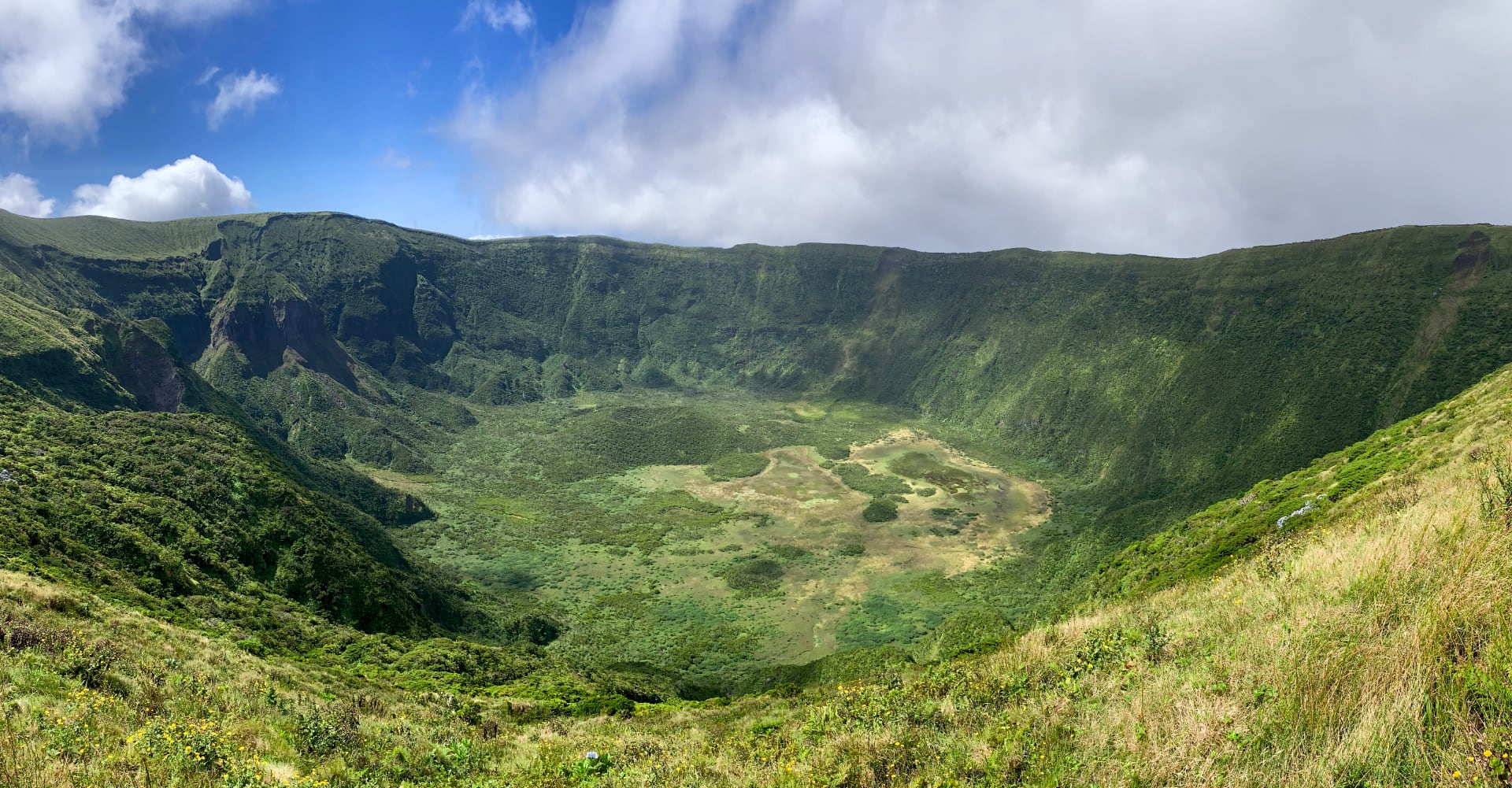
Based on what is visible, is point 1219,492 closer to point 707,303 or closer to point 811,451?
point 811,451

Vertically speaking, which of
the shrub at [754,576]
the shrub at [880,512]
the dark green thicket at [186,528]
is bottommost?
the shrub at [754,576]

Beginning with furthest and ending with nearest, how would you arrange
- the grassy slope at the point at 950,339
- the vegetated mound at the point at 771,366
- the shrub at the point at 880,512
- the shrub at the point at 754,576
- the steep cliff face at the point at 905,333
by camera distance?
the shrub at the point at 880,512, the steep cliff face at the point at 905,333, the grassy slope at the point at 950,339, the vegetated mound at the point at 771,366, the shrub at the point at 754,576

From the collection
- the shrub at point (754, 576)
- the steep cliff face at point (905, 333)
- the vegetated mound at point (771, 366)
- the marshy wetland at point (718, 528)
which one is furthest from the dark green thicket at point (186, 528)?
the steep cliff face at point (905, 333)

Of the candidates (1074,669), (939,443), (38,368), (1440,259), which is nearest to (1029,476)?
(939,443)

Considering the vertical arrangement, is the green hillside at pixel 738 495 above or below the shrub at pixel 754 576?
above

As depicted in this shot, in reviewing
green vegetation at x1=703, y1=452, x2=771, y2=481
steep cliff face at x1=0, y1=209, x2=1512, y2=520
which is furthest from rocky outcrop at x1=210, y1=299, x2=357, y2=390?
green vegetation at x1=703, y1=452, x2=771, y2=481

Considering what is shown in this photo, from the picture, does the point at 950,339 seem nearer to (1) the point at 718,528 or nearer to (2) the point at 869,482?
(2) the point at 869,482

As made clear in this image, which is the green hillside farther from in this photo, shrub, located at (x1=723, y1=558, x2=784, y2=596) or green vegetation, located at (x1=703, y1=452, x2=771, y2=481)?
green vegetation, located at (x1=703, y1=452, x2=771, y2=481)

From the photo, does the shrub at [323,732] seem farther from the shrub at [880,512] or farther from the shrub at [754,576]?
the shrub at [880,512]
